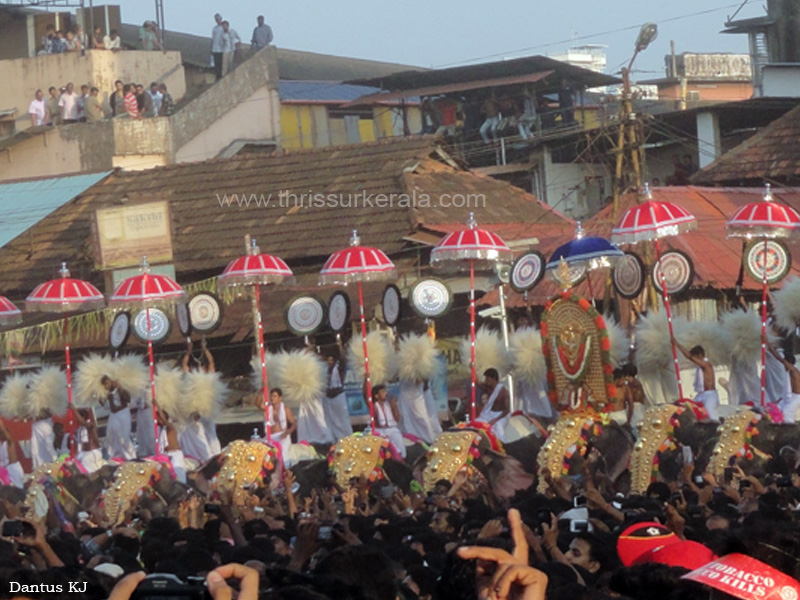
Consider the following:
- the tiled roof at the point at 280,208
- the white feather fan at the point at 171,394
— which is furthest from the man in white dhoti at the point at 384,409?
the tiled roof at the point at 280,208

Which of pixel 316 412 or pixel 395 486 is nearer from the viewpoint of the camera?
pixel 395 486

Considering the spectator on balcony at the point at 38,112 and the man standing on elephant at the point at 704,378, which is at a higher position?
the spectator on balcony at the point at 38,112

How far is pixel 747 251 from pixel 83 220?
14.2 metres

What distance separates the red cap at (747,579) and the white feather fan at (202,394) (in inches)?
500

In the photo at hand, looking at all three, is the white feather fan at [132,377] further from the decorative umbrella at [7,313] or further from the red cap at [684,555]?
the red cap at [684,555]

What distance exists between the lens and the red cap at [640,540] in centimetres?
601

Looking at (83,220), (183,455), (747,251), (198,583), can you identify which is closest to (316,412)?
(183,455)

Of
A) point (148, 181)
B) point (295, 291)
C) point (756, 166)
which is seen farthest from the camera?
point (148, 181)

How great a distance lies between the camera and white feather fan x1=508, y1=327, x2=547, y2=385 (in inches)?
574

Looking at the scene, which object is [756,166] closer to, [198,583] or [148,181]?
[148,181]

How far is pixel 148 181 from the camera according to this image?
26562mm

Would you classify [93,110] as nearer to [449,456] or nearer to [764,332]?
[449,456]

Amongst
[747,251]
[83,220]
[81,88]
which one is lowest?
[747,251]

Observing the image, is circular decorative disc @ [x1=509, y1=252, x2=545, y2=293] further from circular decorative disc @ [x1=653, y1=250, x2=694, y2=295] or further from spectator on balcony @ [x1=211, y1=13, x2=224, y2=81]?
spectator on balcony @ [x1=211, y1=13, x2=224, y2=81]
